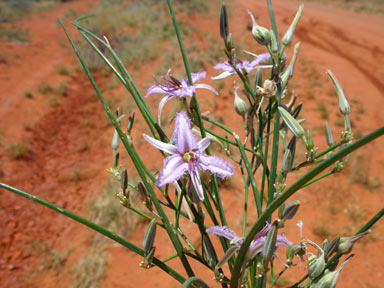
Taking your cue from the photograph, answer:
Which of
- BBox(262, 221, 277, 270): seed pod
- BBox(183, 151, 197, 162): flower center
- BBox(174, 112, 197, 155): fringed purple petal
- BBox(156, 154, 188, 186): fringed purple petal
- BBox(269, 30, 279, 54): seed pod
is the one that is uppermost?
BBox(269, 30, 279, 54): seed pod

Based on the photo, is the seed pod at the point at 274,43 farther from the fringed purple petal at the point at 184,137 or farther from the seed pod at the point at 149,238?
the seed pod at the point at 149,238

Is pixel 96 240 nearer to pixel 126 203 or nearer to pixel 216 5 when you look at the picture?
pixel 126 203

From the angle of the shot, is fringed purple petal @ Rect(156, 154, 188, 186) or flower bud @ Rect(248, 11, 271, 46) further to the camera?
flower bud @ Rect(248, 11, 271, 46)

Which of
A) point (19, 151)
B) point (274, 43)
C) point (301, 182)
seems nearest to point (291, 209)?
point (301, 182)

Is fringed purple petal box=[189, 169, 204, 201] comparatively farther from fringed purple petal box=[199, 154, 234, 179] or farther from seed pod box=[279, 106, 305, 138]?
seed pod box=[279, 106, 305, 138]

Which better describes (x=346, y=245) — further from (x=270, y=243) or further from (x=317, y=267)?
(x=270, y=243)

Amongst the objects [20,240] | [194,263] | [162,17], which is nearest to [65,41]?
[162,17]

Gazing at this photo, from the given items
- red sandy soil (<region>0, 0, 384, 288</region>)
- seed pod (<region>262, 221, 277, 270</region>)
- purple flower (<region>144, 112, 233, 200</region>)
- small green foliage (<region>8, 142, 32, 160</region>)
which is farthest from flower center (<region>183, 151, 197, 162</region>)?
small green foliage (<region>8, 142, 32, 160</region>)

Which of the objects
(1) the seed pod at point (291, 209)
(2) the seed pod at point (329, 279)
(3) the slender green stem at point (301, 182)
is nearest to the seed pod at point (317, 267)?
(2) the seed pod at point (329, 279)
